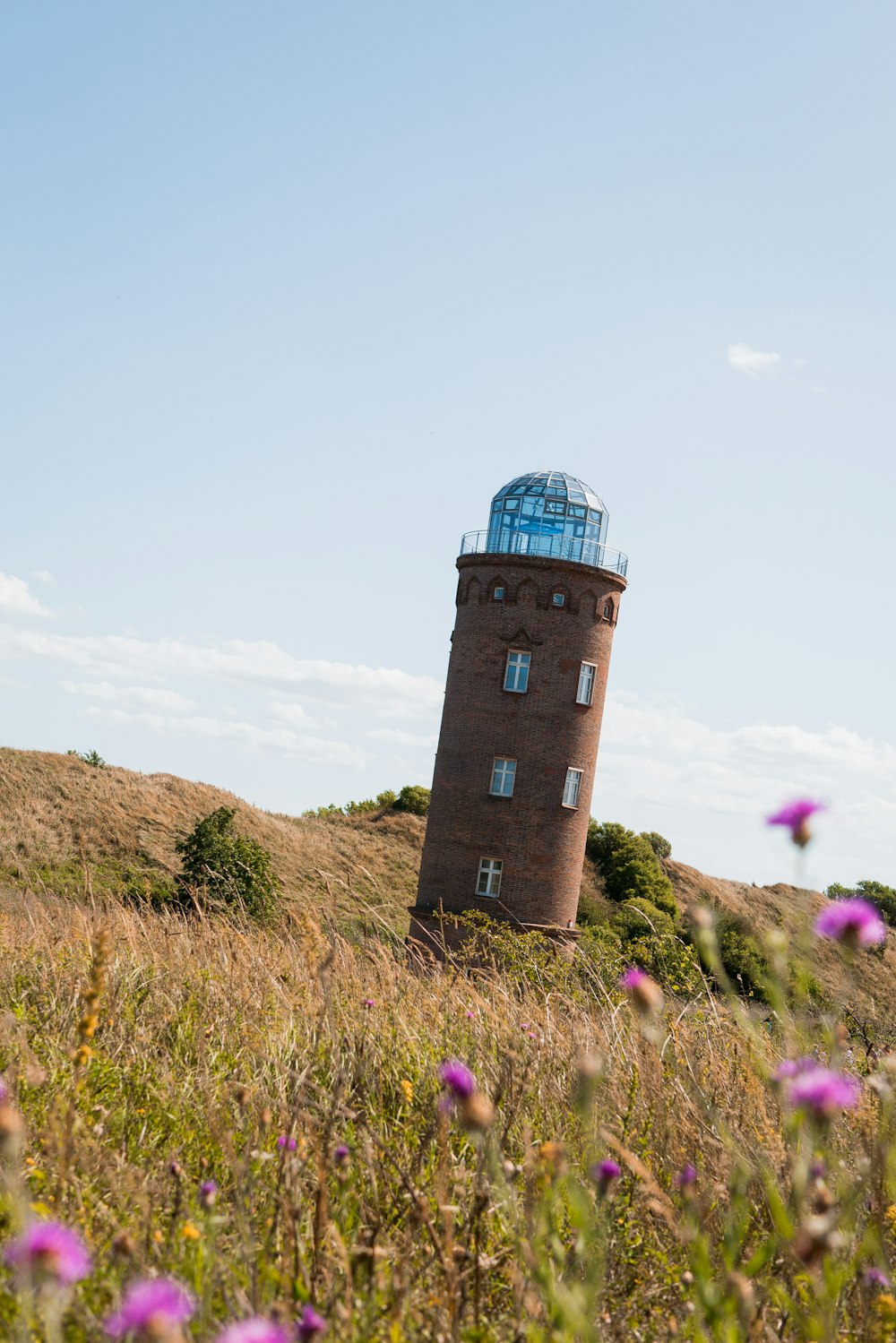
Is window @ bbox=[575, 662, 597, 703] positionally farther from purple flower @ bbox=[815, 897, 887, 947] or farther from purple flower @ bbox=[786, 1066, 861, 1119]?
purple flower @ bbox=[786, 1066, 861, 1119]

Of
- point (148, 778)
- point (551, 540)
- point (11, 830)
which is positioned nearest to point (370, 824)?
point (148, 778)

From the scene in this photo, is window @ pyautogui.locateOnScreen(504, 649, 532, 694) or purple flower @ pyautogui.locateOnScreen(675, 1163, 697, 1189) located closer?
purple flower @ pyautogui.locateOnScreen(675, 1163, 697, 1189)

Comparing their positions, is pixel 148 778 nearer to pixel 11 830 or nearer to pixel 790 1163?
pixel 11 830

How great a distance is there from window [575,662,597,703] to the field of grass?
2067 cm

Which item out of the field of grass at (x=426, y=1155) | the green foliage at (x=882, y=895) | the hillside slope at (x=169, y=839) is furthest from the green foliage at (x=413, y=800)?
the field of grass at (x=426, y=1155)

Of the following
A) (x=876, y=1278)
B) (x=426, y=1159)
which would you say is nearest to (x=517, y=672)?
(x=426, y=1159)

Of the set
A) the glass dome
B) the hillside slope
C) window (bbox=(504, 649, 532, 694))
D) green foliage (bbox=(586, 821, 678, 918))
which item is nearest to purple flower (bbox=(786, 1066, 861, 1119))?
window (bbox=(504, 649, 532, 694))

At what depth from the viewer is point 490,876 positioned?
26406mm

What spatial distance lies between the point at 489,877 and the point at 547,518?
876 cm

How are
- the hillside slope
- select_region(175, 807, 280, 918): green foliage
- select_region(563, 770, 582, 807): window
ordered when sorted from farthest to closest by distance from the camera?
the hillside slope
select_region(563, 770, 582, 807): window
select_region(175, 807, 280, 918): green foliage

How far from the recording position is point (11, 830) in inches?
1298

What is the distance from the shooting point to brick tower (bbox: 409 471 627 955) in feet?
86.8

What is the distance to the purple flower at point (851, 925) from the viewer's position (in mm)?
1993

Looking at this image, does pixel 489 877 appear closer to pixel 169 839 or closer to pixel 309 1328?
pixel 169 839
